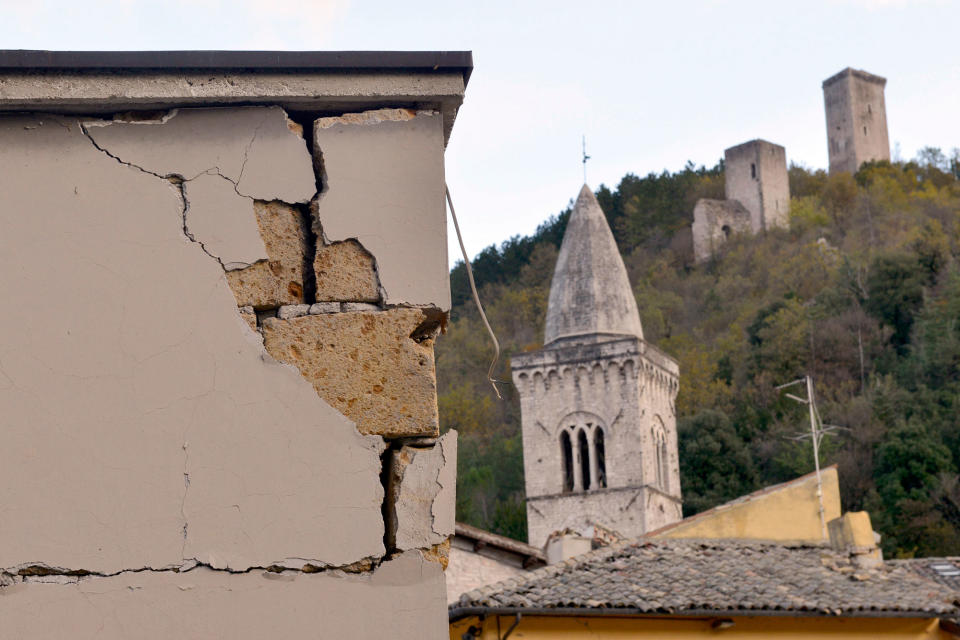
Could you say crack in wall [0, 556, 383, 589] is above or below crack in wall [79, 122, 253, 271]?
below

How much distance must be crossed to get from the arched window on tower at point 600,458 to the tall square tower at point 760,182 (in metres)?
28.9

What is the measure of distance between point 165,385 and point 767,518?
A: 14373 mm

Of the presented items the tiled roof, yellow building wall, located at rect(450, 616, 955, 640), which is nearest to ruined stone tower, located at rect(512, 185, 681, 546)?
the tiled roof

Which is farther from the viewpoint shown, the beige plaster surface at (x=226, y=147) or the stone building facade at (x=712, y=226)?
the stone building facade at (x=712, y=226)

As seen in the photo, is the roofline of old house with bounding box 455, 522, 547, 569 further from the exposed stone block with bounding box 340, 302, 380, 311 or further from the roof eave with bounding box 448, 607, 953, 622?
the exposed stone block with bounding box 340, 302, 380, 311

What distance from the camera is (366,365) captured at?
3252 mm

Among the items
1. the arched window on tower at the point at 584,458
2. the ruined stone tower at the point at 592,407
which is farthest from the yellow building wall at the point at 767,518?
the arched window on tower at the point at 584,458

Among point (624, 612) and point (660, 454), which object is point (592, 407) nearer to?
point (660, 454)

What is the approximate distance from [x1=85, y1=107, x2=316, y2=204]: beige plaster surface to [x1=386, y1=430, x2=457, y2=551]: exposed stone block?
662 millimetres

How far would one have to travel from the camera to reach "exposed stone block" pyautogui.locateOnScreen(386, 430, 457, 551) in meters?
3.22

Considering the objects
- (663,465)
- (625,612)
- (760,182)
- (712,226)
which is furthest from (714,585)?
(760,182)

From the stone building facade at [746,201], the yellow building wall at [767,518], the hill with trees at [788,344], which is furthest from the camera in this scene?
the stone building facade at [746,201]

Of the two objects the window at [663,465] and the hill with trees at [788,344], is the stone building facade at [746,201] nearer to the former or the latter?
the hill with trees at [788,344]

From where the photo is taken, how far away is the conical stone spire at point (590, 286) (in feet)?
131
